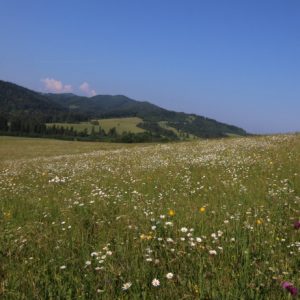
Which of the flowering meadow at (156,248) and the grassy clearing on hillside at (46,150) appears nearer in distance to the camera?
the flowering meadow at (156,248)

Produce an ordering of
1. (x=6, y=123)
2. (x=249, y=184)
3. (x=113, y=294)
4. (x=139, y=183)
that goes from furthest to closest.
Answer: (x=6, y=123) → (x=139, y=183) → (x=249, y=184) → (x=113, y=294)

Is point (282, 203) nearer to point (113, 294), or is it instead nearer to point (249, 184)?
point (249, 184)

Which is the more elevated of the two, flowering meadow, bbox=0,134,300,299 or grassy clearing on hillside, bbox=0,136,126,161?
flowering meadow, bbox=0,134,300,299

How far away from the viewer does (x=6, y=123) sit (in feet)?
417

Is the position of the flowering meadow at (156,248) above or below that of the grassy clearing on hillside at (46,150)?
above

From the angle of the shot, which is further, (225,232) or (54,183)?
(54,183)

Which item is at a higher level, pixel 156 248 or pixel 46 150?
pixel 156 248

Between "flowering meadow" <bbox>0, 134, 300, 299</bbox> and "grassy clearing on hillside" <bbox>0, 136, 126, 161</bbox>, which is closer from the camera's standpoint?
"flowering meadow" <bbox>0, 134, 300, 299</bbox>

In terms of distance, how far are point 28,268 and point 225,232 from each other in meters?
2.74

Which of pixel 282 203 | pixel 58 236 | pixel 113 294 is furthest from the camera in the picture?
pixel 282 203

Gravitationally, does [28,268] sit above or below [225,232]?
below

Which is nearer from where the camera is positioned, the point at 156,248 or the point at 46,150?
the point at 156,248

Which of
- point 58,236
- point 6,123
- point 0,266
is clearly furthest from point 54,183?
point 6,123

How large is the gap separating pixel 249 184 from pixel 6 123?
132066 mm
